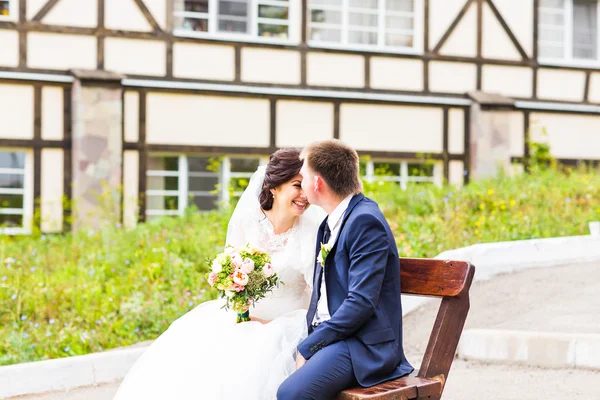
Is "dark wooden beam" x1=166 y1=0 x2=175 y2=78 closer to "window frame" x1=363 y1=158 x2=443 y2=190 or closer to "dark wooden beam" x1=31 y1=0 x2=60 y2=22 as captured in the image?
"dark wooden beam" x1=31 y1=0 x2=60 y2=22

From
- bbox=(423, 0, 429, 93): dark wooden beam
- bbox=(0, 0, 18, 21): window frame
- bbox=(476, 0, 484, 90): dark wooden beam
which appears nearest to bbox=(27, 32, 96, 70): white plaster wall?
bbox=(0, 0, 18, 21): window frame

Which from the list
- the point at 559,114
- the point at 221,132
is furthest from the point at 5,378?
the point at 559,114

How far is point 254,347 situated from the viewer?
3662 mm

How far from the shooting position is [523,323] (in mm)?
6246

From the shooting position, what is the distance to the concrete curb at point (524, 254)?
7.52 metres

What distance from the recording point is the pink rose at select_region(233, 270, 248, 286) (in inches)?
143

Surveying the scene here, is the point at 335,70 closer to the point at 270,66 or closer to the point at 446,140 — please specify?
the point at 270,66

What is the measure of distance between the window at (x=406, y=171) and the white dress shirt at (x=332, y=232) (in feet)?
32.1

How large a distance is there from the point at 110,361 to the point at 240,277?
2.59 m

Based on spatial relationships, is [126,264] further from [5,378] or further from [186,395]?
[186,395]

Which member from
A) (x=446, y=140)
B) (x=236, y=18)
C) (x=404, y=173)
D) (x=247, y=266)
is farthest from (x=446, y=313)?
(x=446, y=140)

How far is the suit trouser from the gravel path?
6.36 feet

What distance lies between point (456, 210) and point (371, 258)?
657 centimetres

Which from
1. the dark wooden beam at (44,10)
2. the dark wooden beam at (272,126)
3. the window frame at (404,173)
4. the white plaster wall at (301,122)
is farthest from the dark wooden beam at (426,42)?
the dark wooden beam at (44,10)
